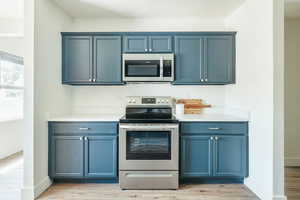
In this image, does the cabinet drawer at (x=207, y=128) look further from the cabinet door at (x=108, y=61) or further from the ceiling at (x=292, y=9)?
the ceiling at (x=292, y=9)

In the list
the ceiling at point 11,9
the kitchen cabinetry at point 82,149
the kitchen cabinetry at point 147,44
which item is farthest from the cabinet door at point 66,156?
the ceiling at point 11,9

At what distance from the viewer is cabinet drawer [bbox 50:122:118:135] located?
9.42 feet

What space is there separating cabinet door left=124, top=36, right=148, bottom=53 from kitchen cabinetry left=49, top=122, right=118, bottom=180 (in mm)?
1106

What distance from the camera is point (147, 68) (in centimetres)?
320

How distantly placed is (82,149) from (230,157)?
Answer: 6.23ft

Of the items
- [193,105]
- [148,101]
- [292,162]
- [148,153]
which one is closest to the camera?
[148,153]

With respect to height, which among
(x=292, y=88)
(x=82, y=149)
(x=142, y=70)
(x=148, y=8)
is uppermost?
(x=148, y=8)

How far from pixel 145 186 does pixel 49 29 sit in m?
2.33

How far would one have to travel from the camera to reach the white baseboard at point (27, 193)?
2521mm

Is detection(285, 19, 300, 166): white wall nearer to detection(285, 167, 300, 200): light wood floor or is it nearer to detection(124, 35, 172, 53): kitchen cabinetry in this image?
detection(285, 167, 300, 200): light wood floor

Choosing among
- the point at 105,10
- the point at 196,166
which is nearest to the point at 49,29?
the point at 105,10

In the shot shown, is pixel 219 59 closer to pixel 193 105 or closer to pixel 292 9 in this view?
pixel 193 105

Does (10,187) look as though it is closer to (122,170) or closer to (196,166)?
(122,170)

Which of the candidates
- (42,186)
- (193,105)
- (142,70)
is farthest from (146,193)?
(142,70)
